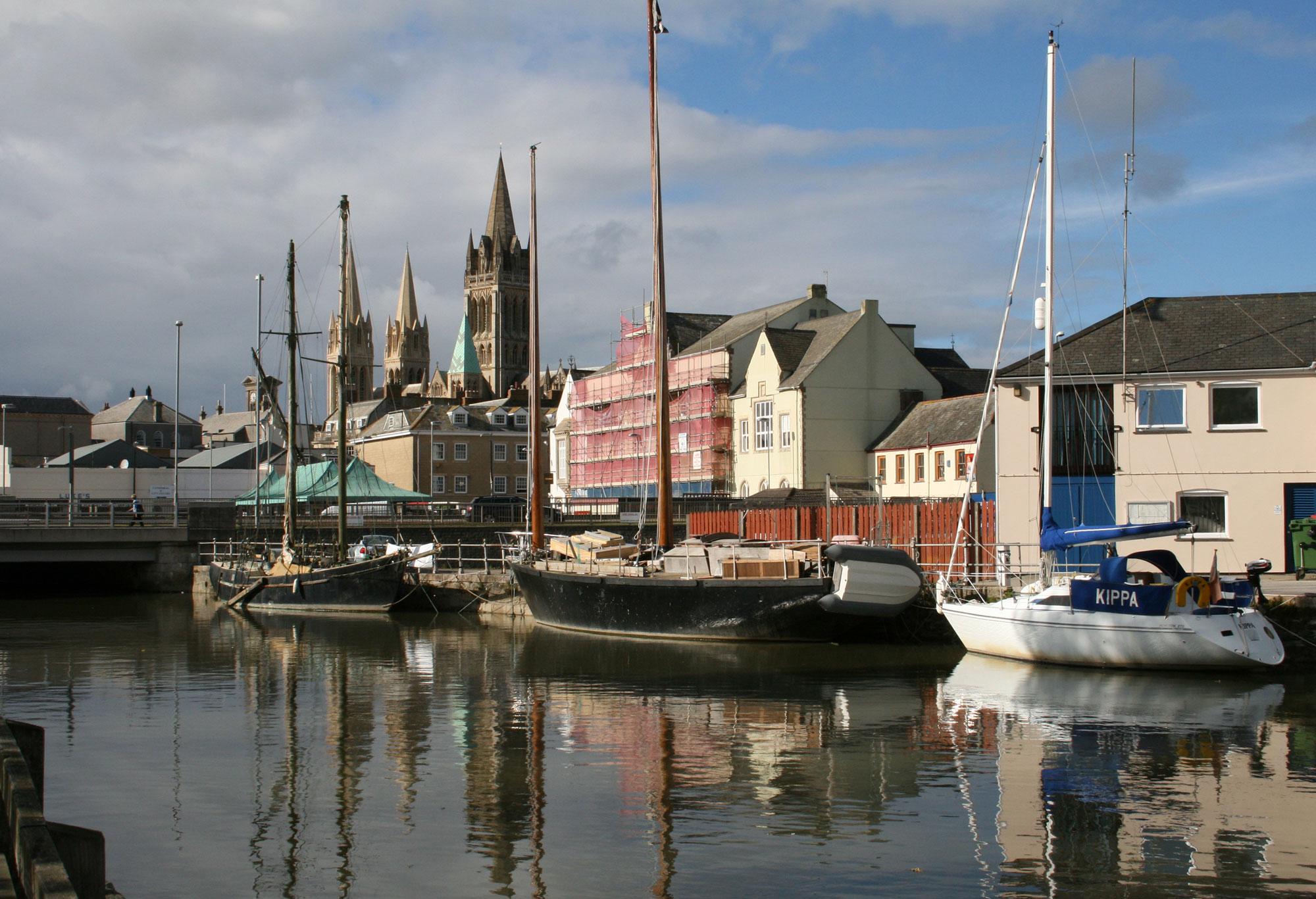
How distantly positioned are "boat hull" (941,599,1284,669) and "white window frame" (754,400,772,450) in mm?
37810

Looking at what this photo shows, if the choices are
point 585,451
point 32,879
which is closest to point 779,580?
point 32,879

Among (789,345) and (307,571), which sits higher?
(789,345)

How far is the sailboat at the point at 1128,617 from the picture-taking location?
874 inches

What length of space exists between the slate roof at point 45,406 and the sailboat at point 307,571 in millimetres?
112315

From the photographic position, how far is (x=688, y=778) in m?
14.8

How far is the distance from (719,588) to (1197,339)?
576 inches

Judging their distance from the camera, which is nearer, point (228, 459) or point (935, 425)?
point (935, 425)

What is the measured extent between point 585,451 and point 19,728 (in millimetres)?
75395

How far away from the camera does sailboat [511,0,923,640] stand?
89.1ft

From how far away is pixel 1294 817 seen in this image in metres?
12.6

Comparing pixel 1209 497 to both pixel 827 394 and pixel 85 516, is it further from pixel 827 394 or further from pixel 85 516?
pixel 85 516

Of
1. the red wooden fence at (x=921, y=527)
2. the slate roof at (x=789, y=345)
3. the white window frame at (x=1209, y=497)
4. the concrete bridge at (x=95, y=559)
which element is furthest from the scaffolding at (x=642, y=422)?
the white window frame at (x=1209, y=497)

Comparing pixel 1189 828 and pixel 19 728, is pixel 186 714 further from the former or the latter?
pixel 1189 828

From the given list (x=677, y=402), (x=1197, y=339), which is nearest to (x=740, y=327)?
(x=677, y=402)
